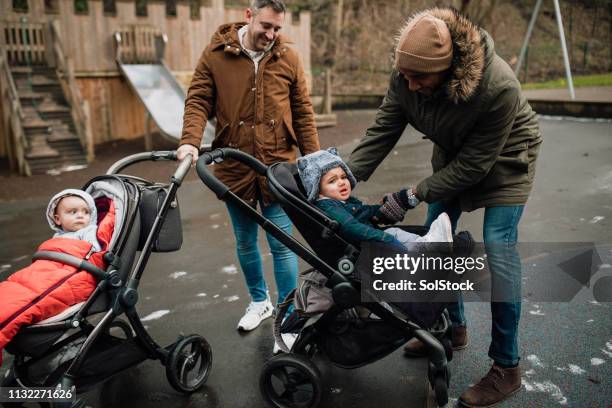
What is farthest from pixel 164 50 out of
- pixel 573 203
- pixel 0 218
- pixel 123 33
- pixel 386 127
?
pixel 386 127

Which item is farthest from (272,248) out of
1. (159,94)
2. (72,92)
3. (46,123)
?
(159,94)

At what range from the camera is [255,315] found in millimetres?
A: 3662

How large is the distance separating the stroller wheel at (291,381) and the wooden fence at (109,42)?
8889mm

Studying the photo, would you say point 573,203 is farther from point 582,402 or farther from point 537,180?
point 582,402

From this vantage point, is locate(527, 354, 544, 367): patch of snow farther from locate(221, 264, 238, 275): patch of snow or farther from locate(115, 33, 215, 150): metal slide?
locate(115, 33, 215, 150): metal slide

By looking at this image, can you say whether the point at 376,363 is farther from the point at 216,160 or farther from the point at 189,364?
the point at 216,160

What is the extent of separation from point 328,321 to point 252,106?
135 cm

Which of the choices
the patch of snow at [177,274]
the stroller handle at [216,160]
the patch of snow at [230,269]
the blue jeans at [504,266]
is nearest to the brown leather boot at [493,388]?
the blue jeans at [504,266]

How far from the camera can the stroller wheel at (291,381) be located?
2631mm

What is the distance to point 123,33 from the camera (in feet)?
35.7

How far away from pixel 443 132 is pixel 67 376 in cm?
195

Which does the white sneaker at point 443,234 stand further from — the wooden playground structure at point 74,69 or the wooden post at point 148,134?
the wooden post at point 148,134

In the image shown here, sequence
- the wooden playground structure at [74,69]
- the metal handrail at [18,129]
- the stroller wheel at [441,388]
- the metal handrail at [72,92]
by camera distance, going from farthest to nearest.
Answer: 1. the metal handrail at [72,92]
2. the wooden playground structure at [74,69]
3. the metal handrail at [18,129]
4. the stroller wheel at [441,388]

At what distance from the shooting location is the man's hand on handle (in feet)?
9.57
